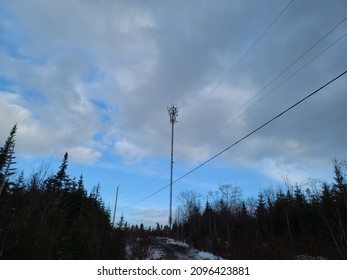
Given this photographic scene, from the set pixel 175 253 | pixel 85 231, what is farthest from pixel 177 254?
pixel 85 231

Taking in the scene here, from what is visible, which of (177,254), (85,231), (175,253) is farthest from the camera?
(175,253)

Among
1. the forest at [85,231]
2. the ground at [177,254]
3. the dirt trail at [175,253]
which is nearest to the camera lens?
the forest at [85,231]

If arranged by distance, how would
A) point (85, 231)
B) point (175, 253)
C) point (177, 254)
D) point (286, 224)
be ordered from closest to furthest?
point (85, 231)
point (177, 254)
point (175, 253)
point (286, 224)

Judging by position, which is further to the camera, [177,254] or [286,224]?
[286,224]

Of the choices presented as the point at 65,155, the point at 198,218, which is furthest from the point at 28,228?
the point at 198,218

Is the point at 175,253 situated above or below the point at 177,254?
above

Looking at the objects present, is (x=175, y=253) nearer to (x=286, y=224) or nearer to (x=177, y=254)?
(x=177, y=254)

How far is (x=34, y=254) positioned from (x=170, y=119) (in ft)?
103

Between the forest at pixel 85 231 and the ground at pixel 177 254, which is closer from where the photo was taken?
the forest at pixel 85 231

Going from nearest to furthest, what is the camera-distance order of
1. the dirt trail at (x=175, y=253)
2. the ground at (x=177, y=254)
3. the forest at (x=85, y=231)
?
the forest at (x=85, y=231) < the ground at (x=177, y=254) < the dirt trail at (x=175, y=253)

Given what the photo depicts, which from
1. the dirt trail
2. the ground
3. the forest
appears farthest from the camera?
the dirt trail

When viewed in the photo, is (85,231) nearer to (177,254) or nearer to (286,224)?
(177,254)
